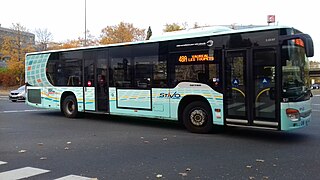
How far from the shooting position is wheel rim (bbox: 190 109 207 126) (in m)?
10.1

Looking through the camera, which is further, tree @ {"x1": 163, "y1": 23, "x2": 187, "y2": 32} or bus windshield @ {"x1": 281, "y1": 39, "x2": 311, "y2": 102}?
tree @ {"x1": 163, "y1": 23, "x2": 187, "y2": 32}

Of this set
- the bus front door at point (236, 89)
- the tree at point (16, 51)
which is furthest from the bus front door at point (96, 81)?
the tree at point (16, 51)

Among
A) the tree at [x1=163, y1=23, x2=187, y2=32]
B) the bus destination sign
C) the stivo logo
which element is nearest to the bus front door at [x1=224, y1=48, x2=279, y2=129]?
the bus destination sign

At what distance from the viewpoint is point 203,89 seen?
32.7 ft

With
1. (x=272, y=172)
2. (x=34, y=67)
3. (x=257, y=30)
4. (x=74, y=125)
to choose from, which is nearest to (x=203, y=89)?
(x=257, y=30)

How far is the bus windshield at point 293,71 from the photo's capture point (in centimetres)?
849

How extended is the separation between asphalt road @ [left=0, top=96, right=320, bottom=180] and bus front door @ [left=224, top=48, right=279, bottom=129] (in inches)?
24.5

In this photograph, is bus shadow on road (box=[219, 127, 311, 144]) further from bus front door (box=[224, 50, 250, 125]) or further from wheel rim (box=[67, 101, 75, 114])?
wheel rim (box=[67, 101, 75, 114])

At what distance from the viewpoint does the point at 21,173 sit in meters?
5.96

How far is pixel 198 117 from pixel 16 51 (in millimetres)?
46478

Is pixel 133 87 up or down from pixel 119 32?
down

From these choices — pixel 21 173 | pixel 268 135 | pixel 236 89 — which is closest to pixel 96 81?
pixel 236 89

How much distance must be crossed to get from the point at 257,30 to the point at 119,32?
45.3 metres

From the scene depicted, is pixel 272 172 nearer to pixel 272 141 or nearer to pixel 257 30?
pixel 272 141
